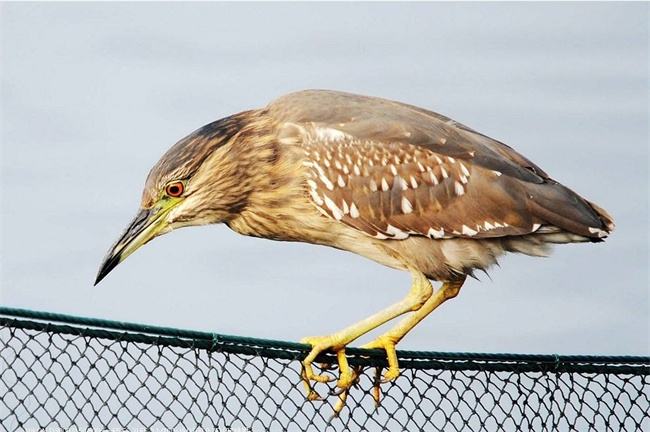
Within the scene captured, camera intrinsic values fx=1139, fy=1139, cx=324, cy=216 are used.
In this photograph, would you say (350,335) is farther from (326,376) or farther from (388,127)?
(388,127)

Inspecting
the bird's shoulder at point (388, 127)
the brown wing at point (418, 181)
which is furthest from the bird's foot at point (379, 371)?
the bird's shoulder at point (388, 127)

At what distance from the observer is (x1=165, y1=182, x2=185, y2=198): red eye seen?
5.40m

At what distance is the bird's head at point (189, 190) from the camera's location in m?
5.35

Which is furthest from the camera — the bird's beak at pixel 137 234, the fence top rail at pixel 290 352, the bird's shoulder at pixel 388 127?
the bird's shoulder at pixel 388 127

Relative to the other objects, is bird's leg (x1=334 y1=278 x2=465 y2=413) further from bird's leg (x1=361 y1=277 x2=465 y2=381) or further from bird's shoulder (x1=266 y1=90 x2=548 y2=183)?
bird's shoulder (x1=266 y1=90 x2=548 y2=183)

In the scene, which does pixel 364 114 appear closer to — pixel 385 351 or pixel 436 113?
pixel 436 113

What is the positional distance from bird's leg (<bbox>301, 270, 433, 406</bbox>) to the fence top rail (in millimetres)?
63

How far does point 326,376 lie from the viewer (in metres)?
5.00

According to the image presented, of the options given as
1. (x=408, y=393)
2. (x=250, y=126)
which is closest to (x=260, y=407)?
(x=408, y=393)

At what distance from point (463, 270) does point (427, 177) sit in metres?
0.48

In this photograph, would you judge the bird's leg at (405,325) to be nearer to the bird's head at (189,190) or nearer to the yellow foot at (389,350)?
the yellow foot at (389,350)

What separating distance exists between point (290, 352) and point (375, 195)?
47.2 inches

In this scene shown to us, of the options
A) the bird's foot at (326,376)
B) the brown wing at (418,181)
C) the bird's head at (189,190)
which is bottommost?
the bird's foot at (326,376)

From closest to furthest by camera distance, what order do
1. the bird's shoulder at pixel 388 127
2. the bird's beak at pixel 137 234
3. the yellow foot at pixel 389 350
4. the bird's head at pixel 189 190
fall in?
the yellow foot at pixel 389 350 → the bird's beak at pixel 137 234 → the bird's head at pixel 189 190 → the bird's shoulder at pixel 388 127
